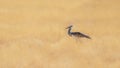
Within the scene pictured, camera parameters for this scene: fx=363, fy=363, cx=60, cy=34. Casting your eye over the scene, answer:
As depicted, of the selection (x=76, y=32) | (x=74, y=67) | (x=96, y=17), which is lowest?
(x=74, y=67)

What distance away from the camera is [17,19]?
14.6ft

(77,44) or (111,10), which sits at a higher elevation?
(111,10)

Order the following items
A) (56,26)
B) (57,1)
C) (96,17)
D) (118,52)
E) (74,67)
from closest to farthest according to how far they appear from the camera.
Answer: (74,67) < (118,52) < (56,26) < (96,17) < (57,1)

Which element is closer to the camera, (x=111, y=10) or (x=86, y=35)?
(x=86, y=35)

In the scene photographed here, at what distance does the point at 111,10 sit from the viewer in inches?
189

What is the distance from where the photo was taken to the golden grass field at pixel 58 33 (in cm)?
377

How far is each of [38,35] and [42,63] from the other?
503 millimetres

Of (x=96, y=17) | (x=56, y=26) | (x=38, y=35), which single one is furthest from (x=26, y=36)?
(x=96, y=17)

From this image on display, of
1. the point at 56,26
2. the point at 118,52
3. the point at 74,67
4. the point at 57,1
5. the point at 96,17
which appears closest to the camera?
the point at 74,67

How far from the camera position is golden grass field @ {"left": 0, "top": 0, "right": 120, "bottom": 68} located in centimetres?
377

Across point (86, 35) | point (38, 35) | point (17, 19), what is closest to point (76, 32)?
point (86, 35)

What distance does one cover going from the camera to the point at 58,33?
4188mm

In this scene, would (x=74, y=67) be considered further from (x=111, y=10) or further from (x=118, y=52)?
(x=111, y=10)

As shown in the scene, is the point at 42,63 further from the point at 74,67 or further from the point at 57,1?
the point at 57,1
